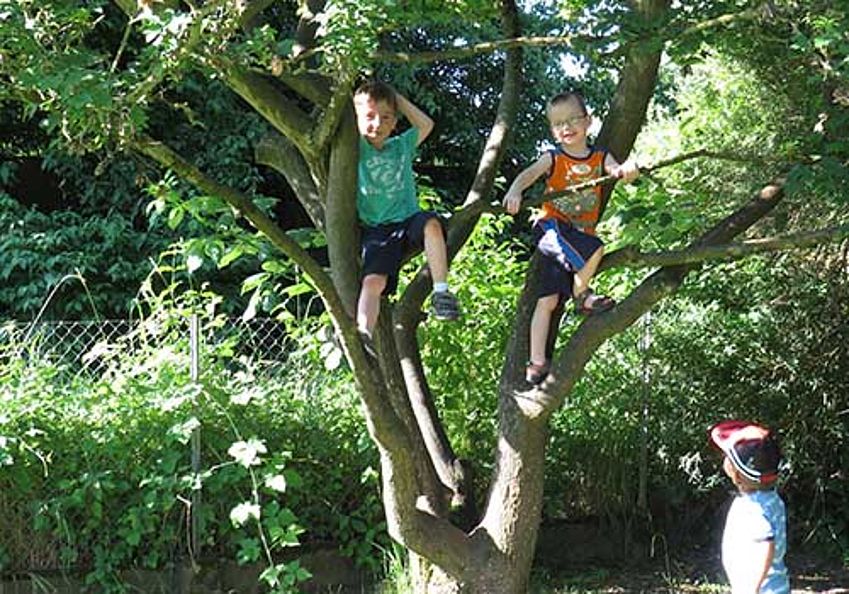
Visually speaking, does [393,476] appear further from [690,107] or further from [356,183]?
[690,107]

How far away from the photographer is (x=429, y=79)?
11.8 m

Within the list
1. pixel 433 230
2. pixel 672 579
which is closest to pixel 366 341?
pixel 433 230

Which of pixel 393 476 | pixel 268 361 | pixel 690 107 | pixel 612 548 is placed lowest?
pixel 612 548

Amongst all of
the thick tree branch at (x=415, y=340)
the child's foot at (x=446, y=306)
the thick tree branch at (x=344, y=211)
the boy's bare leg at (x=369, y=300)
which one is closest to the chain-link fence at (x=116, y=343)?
the thick tree branch at (x=415, y=340)

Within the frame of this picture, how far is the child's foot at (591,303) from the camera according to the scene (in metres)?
4.77

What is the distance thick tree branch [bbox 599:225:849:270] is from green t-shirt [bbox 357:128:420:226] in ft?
2.77

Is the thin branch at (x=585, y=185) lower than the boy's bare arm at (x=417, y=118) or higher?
lower

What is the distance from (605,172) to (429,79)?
728 cm

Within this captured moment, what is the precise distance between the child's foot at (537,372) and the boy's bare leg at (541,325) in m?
0.01

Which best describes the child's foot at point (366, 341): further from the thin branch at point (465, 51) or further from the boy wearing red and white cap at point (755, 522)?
the boy wearing red and white cap at point (755, 522)

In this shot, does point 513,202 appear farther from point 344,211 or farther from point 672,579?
point 672,579

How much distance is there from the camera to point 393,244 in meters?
4.62

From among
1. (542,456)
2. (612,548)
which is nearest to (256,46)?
(542,456)

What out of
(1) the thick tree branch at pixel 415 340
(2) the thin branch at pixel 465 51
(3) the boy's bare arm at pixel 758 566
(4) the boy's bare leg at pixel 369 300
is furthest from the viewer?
(1) the thick tree branch at pixel 415 340
